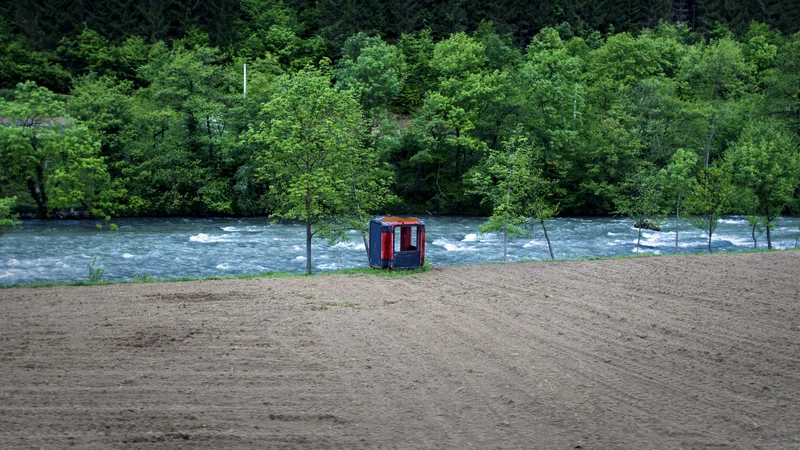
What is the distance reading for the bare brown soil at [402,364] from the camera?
10617 millimetres

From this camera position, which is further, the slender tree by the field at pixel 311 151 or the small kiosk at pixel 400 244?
the slender tree by the field at pixel 311 151

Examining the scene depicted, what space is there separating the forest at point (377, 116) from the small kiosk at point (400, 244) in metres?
4.74

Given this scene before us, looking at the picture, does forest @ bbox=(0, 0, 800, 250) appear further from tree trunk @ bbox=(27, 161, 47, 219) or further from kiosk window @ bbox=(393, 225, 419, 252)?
kiosk window @ bbox=(393, 225, 419, 252)

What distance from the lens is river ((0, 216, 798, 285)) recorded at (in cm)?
3222

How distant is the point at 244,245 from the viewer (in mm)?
38906

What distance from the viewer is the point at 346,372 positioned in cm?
1302

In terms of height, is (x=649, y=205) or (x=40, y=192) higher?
(x=649, y=205)

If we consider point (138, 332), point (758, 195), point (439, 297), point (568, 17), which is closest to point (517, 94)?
point (758, 195)

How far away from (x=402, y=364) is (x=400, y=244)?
9.28 m

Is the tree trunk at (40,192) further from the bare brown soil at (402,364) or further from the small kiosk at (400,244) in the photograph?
the small kiosk at (400,244)

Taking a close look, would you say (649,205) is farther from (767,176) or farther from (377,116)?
(377,116)

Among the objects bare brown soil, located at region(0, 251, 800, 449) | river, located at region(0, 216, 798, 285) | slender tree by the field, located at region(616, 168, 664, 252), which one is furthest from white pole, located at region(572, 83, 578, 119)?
bare brown soil, located at region(0, 251, 800, 449)

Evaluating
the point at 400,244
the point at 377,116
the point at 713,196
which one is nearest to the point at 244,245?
the point at 400,244

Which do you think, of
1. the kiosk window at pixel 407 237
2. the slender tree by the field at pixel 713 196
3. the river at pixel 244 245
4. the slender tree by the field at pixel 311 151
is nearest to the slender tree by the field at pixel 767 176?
the slender tree by the field at pixel 713 196
